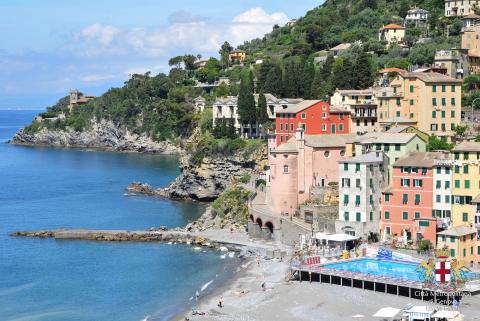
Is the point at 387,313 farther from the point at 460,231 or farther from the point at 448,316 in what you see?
the point at 460,231

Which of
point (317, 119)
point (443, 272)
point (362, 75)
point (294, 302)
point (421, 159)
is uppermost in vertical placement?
point (362, 75)

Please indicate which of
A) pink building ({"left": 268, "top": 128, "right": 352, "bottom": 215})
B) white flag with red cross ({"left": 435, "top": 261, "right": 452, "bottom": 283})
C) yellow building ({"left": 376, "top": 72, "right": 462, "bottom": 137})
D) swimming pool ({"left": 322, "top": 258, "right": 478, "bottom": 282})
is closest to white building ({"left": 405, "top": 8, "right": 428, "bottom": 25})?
yellow building ({"left": 376, "top": 72, "right": 462, "bottom": 137})

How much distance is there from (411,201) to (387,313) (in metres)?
15.1

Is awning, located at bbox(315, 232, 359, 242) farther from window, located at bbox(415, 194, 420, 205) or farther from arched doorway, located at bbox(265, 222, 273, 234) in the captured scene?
arched doorway, located at bbox(265, 222, 273, 234)

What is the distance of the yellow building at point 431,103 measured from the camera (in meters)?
79.8

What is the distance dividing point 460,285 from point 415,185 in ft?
40.8

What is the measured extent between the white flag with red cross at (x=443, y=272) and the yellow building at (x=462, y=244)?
6214 millimetres

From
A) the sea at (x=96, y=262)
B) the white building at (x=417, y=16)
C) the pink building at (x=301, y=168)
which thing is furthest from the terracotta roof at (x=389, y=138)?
the white building at (x=417, y=16)

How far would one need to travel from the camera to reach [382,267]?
200 feet

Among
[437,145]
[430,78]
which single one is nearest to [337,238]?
[437,145]

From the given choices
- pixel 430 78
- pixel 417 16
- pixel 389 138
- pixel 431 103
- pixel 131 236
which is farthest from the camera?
A: pixel 417 16

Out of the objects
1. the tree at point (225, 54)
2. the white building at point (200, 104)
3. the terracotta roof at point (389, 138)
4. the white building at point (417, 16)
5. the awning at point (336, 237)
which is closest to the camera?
the awning at point (336, 237)

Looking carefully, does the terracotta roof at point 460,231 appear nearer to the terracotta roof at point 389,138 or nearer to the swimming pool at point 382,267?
the swimming pool at point 382,267

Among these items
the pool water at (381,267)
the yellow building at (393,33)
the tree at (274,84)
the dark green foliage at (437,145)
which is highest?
the yellow building at (393,33)
